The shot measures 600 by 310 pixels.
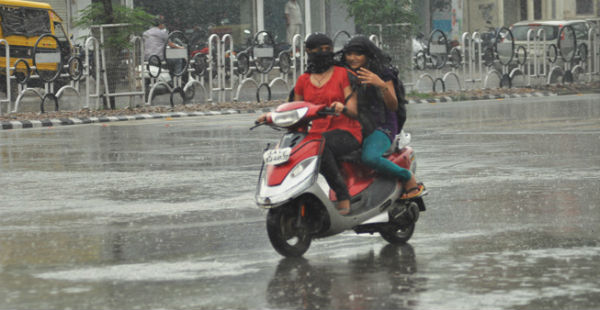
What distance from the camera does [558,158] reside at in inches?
540

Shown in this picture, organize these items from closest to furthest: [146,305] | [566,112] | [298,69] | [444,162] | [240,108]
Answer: [146,305]
[444,162]
[566,112]
[240,108]
[298,69]

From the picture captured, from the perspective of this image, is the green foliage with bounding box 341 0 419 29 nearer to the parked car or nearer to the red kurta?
the parked car

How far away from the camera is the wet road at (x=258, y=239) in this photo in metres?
6.57

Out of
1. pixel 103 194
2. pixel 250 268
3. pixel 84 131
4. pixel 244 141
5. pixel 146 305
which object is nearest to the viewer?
pixel 146 305

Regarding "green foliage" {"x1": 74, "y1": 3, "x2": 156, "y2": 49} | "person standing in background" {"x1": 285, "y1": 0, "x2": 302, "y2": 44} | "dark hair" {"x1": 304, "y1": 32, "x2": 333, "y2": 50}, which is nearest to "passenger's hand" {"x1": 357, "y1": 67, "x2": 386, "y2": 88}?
"dark hair" {"x1": 304, "y1": 32, "x2": 333, "y2": 50}

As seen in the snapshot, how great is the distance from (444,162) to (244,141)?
15.1 feet

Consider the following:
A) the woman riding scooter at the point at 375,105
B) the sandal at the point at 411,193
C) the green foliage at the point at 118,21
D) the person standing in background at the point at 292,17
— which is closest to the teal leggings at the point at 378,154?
the woman riding scooter at the point at 375,105

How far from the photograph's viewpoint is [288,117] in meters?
7.75

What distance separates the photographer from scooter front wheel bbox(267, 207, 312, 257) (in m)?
7.66

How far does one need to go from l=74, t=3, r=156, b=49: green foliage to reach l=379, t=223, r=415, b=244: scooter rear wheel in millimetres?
18282

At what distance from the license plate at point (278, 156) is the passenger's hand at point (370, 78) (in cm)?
76

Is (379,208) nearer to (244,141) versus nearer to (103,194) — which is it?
(103,194)

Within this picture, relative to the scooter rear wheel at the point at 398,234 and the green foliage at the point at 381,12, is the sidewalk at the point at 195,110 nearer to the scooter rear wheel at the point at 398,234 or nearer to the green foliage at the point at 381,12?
the green foliage at the point at 381,12

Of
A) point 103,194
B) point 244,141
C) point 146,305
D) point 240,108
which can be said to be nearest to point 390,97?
point 146,305
